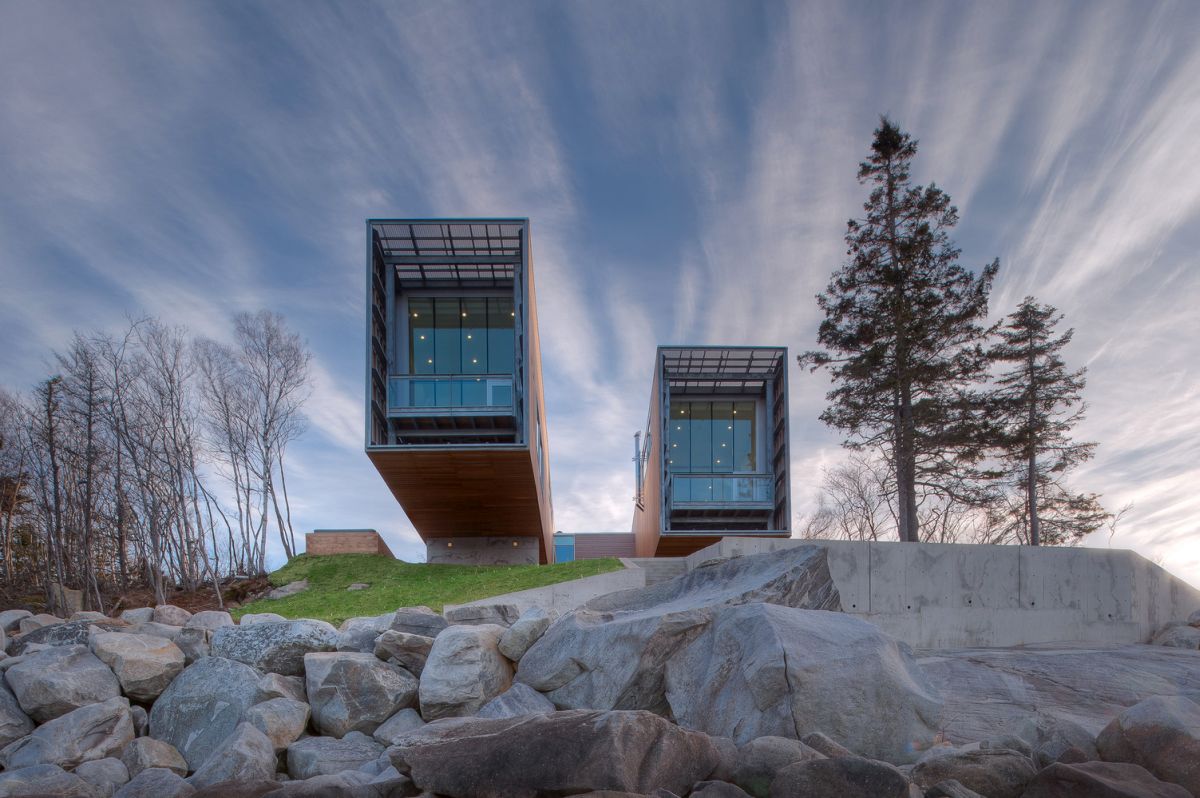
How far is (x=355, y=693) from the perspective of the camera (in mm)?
6637

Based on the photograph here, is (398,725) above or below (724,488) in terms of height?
below

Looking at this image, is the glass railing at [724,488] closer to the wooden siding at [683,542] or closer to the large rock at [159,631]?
the wooden siding at [683,542]

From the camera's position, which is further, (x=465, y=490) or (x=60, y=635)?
(x=465, y=490)

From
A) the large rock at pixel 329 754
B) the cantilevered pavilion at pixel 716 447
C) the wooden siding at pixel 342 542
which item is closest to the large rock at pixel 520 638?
the large rock at pixel 329 754

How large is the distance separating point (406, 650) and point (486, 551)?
841 inches

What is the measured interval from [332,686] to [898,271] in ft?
57.5

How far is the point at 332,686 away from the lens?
21.9 feet

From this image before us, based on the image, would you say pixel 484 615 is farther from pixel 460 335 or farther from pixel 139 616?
pixel 460 335

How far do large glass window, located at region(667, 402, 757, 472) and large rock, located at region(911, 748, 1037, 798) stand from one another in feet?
74.7

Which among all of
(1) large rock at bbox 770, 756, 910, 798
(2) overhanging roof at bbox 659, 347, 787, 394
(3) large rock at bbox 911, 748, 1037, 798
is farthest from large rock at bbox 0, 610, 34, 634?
(2) overhanging roof at bbox 659, 347, 787, 394

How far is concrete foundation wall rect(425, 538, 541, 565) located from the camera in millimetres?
27844

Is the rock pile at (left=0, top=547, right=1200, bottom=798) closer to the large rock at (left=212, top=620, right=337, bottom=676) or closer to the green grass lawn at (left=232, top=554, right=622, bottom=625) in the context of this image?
the large rock at (left=212, top=620, right=337, bottom=676)

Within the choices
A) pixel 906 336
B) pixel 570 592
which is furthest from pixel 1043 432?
pixel 570 592

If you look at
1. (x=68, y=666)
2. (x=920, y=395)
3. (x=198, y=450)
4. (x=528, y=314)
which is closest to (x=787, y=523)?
(x=920, y=395)
